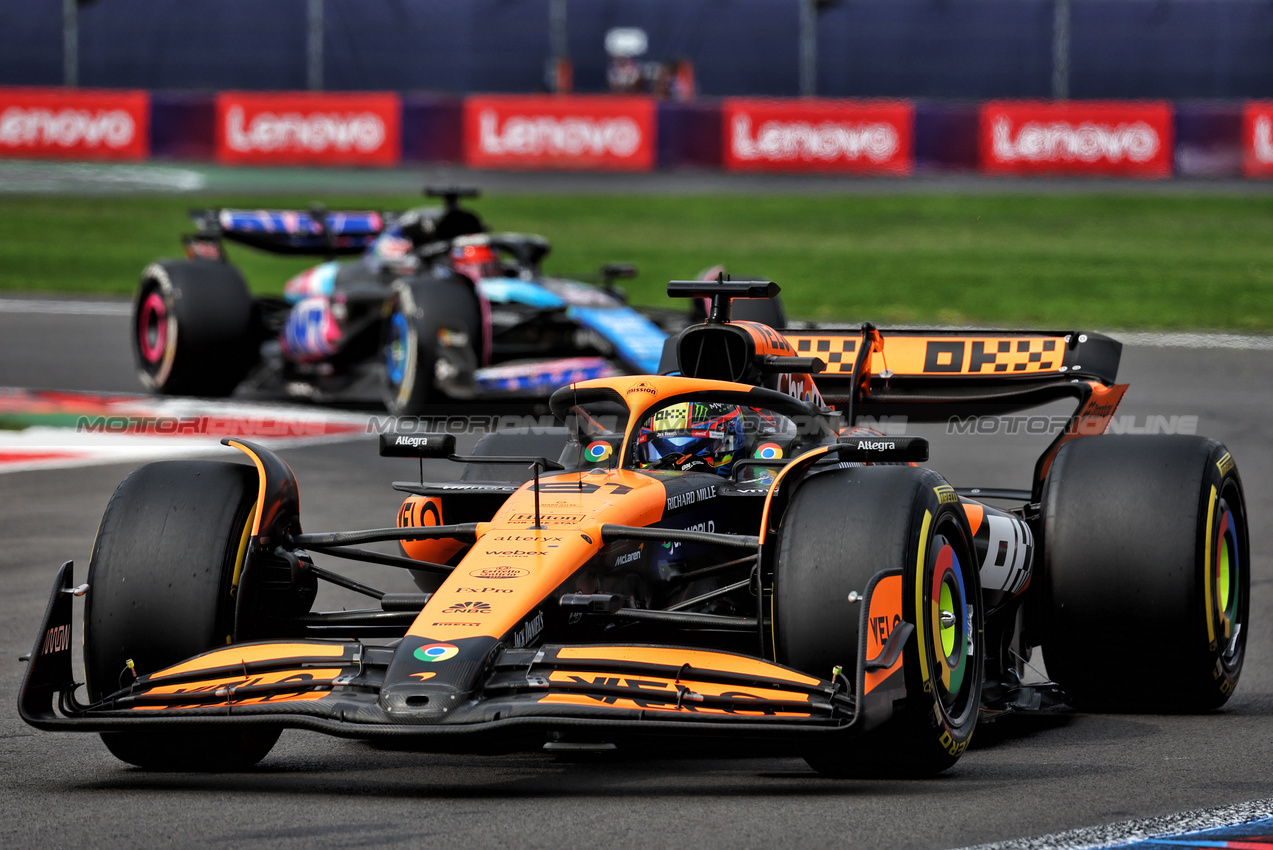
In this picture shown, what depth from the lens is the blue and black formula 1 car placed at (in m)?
14.4

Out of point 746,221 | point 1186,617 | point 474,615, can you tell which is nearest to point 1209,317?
point 746,221

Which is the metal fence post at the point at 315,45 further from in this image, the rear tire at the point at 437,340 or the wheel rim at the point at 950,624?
the wheel rim at the point at 950,624

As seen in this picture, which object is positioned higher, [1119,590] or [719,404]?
[719,404]

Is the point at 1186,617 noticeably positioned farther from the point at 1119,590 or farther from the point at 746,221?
the point at 746,221

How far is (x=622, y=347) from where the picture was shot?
14703mm

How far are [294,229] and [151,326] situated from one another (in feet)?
4.86

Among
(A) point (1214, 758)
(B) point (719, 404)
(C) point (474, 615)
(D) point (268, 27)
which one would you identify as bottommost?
(A) point (1214, 758)

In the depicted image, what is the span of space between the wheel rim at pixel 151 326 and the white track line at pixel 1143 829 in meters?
12.3

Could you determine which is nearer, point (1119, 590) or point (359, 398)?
point (1119, 590)

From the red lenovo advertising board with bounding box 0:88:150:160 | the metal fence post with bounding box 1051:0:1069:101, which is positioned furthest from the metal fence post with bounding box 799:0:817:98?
the red lenovo advertising board with bounding box 0:88:150:160

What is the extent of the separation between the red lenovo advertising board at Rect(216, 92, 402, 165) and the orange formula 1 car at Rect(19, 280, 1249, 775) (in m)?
30.1

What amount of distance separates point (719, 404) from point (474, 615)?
176cm

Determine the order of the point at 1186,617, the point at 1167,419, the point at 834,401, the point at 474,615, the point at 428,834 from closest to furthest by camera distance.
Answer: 1. the point at 428,834
2. the point at 474,615
3. the point at 1186,617
4. the point at 834,401
5. the point at 1167,419

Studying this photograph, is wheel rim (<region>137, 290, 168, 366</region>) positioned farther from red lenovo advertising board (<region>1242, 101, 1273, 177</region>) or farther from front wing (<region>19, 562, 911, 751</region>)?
red lenovo advertising board (<region>1242, 101, 1273, 177</region>)
